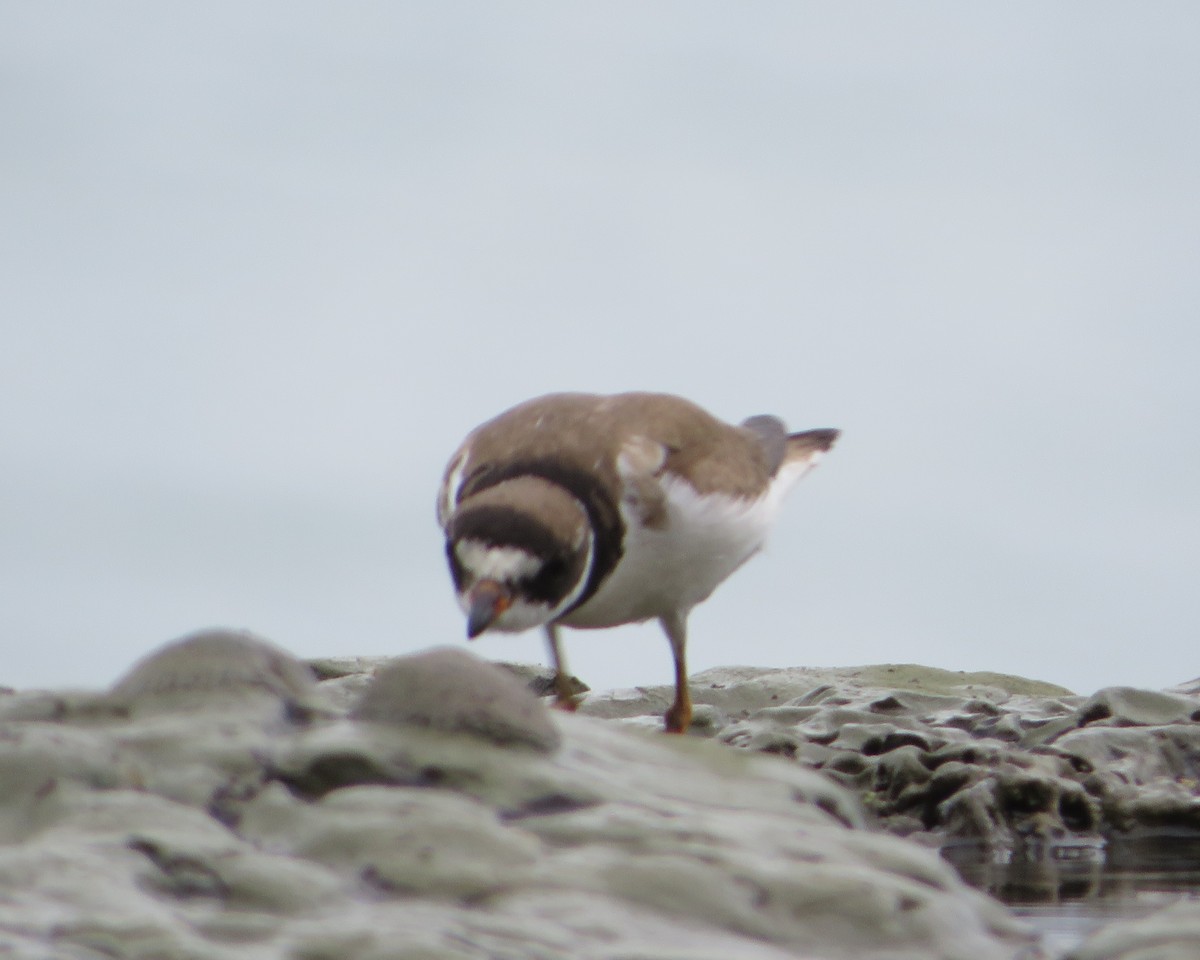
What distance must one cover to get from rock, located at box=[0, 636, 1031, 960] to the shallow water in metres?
0.78

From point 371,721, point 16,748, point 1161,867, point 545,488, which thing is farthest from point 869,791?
point 16,748

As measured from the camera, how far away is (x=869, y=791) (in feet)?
23.3

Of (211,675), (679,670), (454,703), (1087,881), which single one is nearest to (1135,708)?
(679,670)

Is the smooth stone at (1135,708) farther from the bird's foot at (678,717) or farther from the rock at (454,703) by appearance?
the rock at (454,703)

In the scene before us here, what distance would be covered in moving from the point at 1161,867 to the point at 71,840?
4.16 meters

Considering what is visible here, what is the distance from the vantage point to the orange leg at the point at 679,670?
340 inches

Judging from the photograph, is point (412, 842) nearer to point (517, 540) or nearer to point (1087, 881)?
point (1087, 881)

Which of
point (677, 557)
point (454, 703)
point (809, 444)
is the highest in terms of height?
point (809, 444)

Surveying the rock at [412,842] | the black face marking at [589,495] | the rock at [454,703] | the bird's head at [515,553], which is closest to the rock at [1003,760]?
the black face marking at [589,495]

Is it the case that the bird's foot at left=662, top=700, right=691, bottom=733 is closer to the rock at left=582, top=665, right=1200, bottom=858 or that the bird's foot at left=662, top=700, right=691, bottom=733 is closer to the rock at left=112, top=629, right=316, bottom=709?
the rock at left=582, top=665, right=1200, bottom=858

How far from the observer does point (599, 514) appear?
295 inches

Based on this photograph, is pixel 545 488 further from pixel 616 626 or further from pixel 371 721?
pixel 371 721

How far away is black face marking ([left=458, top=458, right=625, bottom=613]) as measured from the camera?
24.6 ft

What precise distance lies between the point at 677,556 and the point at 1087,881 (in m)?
2.80
